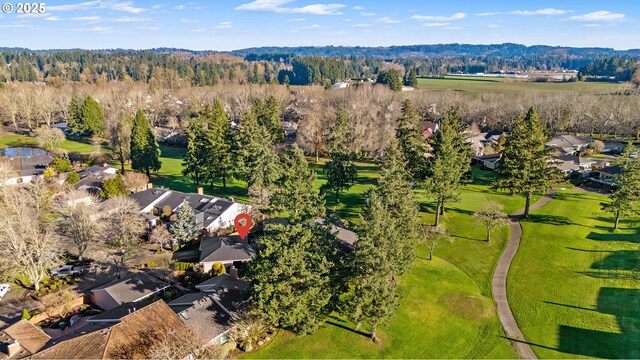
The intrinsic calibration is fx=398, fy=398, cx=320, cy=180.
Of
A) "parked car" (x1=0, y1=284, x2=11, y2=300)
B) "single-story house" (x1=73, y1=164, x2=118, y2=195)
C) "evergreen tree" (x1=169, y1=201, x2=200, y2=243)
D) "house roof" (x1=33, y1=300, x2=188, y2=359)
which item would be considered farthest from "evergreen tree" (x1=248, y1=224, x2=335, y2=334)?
"single-story house" (x1=73, y1=164, x2=118, y2=195)

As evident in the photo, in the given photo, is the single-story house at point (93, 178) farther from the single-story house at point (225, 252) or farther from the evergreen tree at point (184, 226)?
the single-story house at point (225, 252)

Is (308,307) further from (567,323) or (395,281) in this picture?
(567,323)

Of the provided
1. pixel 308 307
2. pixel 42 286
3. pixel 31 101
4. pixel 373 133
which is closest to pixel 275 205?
pixel 308 307

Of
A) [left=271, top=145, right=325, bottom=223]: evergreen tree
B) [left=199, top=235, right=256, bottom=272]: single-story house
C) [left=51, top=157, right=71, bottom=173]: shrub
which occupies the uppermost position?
[left=271, top=145, right=325, bottom=223]: evergreen tree

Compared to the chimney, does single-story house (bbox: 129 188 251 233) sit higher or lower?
higher

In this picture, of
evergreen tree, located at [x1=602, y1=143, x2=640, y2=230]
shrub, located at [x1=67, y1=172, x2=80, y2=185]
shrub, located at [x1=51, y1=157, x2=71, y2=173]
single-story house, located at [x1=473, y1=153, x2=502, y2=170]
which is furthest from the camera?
single-story house, located at [x1=473, y1=153, x2=502, y2=170]

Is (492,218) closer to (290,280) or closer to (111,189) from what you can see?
(290,280)

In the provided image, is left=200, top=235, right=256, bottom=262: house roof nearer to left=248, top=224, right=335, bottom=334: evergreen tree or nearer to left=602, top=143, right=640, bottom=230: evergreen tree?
left=248, top=224, right=335, bottom=334: evergreen tree

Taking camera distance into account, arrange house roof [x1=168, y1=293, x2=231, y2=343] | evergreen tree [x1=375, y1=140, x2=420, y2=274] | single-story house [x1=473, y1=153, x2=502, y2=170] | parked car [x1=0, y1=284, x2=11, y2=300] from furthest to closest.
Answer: single-story house [x1=473, y1=153, x2=502, y2=170] → parked car [x1=0, y1=284, x2=11, y2=300] → evergreen tree [x1=375, y1=140, x2=420, y2=274] → house roof [x1=168, y1=293, x2=231, y2=343]
